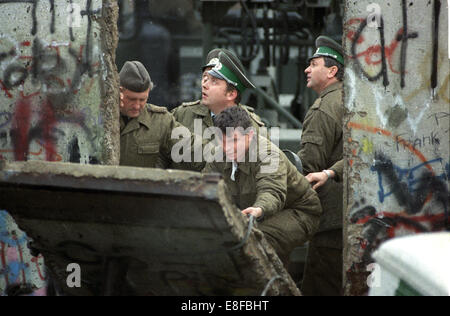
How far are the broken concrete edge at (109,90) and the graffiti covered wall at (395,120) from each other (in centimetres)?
157

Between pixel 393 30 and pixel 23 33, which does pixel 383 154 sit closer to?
pixel 393 30

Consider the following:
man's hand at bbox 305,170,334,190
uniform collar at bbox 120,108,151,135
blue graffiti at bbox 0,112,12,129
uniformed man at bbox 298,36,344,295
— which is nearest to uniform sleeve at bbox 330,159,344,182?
uniformed man at bbox 298,36,344,295

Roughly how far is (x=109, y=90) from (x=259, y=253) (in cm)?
178

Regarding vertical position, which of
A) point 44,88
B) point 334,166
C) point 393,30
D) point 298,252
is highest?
point 393,30

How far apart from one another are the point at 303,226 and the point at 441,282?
2.17 meters

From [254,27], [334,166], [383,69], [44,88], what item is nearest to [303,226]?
[334,166]

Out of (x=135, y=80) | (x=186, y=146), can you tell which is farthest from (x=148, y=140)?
(x=135, y=80)

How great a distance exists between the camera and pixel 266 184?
4.87 meters

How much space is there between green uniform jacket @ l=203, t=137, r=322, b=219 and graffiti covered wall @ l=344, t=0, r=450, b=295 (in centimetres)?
29

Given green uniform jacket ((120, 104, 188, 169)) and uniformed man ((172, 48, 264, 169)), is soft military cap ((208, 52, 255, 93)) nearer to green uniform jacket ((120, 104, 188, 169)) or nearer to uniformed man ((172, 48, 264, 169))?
uniformed man ((172, 48, 264, 169))

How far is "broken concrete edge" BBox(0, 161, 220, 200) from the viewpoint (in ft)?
12.3

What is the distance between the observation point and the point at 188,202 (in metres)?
3.82
